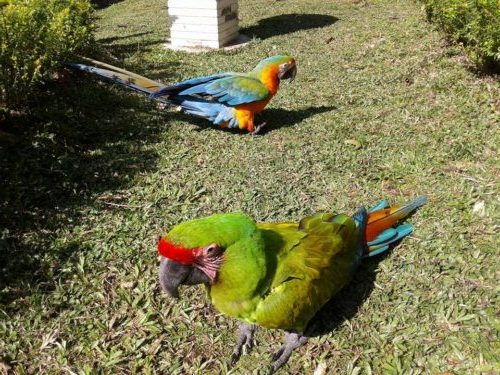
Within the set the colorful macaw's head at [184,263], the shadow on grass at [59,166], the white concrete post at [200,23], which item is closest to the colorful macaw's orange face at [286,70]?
the shadow on grass at [59,166]

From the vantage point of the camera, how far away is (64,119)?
4047 mm

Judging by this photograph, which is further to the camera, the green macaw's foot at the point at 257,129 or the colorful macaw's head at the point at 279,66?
the green macaw's foot at the point at 257,129

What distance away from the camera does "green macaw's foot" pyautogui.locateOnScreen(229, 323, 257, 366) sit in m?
2.35

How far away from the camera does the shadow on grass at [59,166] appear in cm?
280

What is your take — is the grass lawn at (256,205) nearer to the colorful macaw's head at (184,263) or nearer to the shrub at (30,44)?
the shrub at (30,44)

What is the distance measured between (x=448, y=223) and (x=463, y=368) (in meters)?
1.06

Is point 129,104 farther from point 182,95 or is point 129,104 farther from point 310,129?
point 310,129

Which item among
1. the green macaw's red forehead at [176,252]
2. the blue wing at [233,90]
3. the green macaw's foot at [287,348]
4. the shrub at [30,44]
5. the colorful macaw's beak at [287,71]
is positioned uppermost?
the shrub at [30,44]

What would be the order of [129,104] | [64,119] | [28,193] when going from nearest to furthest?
[28,193]
[64,119]
[129,104]

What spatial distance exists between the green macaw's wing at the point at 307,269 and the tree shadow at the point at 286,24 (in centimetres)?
570

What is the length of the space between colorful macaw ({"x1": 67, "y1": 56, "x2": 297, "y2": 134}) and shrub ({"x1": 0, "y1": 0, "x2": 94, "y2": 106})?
706 mm

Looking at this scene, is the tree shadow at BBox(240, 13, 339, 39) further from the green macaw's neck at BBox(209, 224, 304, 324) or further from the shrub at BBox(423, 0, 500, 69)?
the green macaw's neck at BBox(209, 224, 304, 324)

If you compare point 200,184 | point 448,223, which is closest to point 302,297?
point 448,223

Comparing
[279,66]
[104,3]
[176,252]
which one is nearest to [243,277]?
[176,252]
